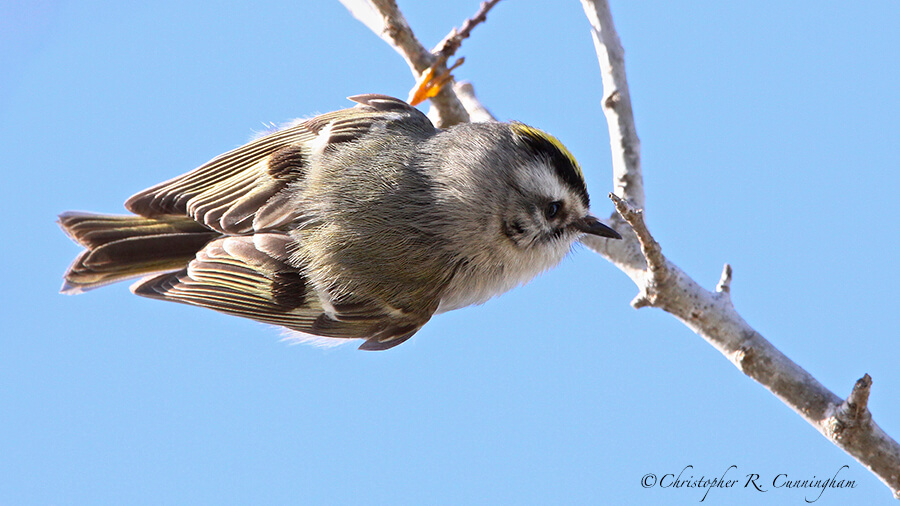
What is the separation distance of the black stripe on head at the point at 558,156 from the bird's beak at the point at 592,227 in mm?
48

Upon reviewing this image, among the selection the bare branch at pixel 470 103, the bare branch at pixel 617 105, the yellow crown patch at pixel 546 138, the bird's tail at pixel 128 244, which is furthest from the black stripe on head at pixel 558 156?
the bird's tail at pixel 128 244

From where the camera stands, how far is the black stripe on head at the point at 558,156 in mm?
1805

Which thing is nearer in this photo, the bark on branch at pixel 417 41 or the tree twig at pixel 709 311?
the tree twig at pixel 709 311

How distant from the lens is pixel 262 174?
6.40 ft

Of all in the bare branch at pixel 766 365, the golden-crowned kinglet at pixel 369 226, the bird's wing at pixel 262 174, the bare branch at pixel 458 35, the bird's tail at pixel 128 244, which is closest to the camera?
the bare branch at pixel 766 365

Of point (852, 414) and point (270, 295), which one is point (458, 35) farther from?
point (852, 414)

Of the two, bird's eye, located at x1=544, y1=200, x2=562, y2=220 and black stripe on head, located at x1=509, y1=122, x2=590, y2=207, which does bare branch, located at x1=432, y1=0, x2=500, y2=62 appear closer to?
black stripe on head, located at x1=509, y1=122, x2=590, y2=207

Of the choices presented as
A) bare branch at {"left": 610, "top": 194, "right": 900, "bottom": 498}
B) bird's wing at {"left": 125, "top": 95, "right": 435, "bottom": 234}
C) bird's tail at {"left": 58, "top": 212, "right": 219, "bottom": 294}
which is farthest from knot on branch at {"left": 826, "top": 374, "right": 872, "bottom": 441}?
bird's tail at {"left": 58, "top": 212, "right": 219, "bottom": 294}

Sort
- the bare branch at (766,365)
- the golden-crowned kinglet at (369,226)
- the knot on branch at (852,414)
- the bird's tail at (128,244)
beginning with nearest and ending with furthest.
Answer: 1. the knot on branch at (852,414)
2. the bare branch at (766,365)
3. the golden-crowned kinglet at (369,226)
4. the bird's tail at (128,244)

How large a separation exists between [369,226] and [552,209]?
1.46 ft

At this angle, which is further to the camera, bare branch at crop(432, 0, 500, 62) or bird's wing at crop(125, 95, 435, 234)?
bare branch at crop(432, 0, 500, 62)

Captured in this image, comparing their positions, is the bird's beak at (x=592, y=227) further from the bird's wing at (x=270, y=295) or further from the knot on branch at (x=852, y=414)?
the knot on branch at (x=852, y=414)

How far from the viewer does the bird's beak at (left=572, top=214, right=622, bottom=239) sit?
5.97 ft

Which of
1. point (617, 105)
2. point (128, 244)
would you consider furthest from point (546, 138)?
point (128, 244)
